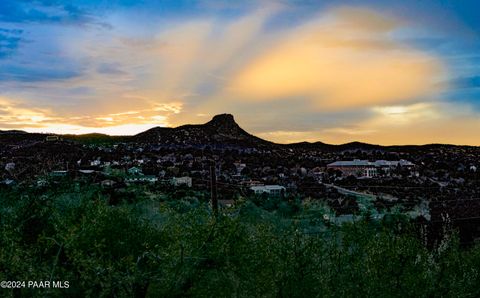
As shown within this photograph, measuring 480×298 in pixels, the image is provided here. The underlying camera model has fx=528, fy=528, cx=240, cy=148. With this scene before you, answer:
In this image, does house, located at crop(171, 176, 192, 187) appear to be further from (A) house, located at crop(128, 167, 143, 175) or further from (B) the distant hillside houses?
(B) the distant hillside houses

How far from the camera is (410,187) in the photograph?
23.5 m

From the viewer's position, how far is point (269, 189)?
2373cm

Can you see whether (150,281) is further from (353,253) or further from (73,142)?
(73,142)

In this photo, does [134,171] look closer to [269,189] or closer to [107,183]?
[107,183]

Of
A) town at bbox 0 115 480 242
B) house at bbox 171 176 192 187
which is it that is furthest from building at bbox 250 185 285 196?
house at bbox 171 176 192 187

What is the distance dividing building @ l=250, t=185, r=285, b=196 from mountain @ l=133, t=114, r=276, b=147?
1114 cm

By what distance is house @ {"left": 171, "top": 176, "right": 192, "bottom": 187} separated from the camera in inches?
1010

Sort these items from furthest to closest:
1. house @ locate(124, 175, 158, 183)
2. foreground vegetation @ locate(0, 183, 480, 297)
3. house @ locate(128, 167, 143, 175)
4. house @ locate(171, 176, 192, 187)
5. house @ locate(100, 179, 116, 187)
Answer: house @ locate(171, 176, 192, 187) → house @ locate(128, 167, 143, 175) → house @ locate(124, 175, 158, 183) → house @ locate(100, 179, 116, 187) → foreground vegetation @ locate(0, 183, 480, 297)

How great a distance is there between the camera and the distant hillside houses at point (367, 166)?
29.2 m

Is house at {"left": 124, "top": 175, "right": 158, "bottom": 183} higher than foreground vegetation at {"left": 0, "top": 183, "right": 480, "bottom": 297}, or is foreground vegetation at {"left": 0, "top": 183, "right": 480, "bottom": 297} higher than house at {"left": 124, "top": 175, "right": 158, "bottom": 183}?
house at {"left": 124, "top": 175, "right": 158, "bottom": 183}

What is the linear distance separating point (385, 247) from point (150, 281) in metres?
3.64

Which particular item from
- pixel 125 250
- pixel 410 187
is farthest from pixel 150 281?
pixel 410 187

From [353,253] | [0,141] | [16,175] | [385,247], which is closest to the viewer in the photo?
[385,247]

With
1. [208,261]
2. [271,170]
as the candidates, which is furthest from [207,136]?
[208,261]
